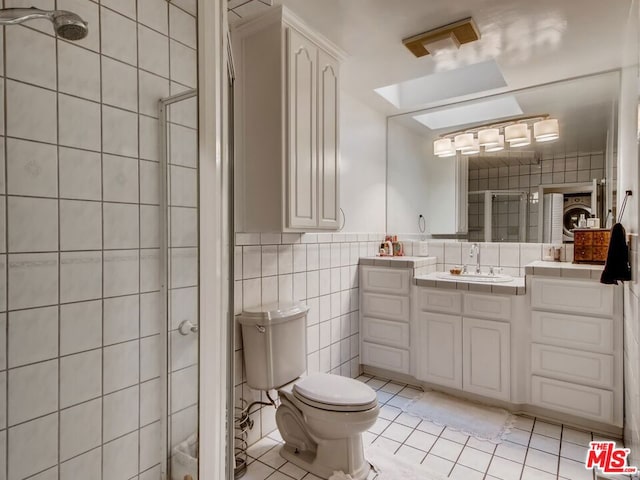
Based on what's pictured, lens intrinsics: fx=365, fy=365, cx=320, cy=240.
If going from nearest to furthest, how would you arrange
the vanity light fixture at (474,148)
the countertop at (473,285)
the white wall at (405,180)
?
the countertop at (473,285) → the vanity light fixture at (474,148) → the white wall at (405,180)

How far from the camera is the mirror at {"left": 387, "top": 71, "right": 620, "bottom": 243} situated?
2557 millimetres

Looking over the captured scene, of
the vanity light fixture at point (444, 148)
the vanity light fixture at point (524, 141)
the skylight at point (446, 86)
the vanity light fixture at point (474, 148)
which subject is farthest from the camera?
the vanity light fixture at point (444, 148)

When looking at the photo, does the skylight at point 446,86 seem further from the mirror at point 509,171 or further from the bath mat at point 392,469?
the bath mat at point 392,469

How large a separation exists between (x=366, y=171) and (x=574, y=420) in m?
2.24

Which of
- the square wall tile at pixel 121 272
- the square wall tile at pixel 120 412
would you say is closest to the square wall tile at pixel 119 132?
the square wall tile at pixel 121 272

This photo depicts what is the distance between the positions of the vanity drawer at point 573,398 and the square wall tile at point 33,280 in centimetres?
258

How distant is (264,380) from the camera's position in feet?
6.24

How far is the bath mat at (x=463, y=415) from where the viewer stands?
2.17m

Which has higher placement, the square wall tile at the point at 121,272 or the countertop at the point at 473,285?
the square wall tile at the point at 121,272

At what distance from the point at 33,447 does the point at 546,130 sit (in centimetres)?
336

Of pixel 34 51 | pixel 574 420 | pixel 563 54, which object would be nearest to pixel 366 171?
pixel 563 54

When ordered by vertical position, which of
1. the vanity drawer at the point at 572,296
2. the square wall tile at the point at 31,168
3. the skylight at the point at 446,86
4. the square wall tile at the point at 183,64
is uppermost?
the skylight at the point at 446,86

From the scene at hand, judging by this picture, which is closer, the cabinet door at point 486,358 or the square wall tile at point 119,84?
the square wall tile at point 119,84

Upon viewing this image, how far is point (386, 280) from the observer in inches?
113
